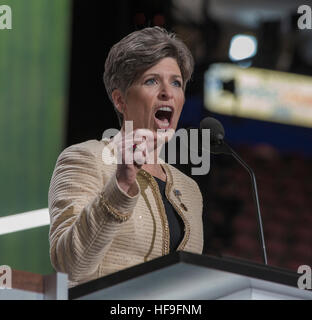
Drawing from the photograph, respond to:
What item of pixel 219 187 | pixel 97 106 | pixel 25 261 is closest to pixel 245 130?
pixel 219 187

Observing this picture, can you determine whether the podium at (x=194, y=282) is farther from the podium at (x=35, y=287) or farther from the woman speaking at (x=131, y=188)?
the woman speaking at (x=131, y=188)

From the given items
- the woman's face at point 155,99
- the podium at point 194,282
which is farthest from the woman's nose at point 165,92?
the podium at point 194,282

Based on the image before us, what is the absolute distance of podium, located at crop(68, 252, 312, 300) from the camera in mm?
1286

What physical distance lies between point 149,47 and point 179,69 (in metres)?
0.10

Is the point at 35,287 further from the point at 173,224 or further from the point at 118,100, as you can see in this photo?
the point at 118,100

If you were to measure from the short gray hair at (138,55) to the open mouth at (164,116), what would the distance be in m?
0.09

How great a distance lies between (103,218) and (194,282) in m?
0.22

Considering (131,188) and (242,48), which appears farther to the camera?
(242,48)

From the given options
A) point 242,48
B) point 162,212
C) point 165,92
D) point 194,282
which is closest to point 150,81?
point 165,92

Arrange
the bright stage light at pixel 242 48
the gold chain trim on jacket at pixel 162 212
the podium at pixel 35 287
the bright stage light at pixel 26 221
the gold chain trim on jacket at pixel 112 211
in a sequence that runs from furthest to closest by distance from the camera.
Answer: the bright stage light at pixel 242 48
the bright stage light at pixel 26 221
the gold chain trim on jacket at pixel 162 212
the gold chain trim on jacket at pixel 112 211
the podium at pixel 35 287

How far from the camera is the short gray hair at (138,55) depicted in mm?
1893

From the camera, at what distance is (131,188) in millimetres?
1504

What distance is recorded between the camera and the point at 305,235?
7.52 metres
